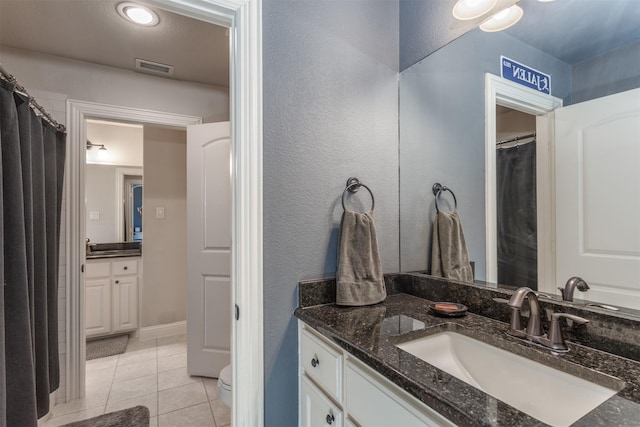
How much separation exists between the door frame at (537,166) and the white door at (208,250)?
183 cm

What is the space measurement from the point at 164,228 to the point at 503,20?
3205mm

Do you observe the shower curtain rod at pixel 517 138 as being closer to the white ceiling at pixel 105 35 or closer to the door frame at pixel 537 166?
the door frame at pixel 537 166

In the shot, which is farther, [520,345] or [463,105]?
Answer: [463,105]

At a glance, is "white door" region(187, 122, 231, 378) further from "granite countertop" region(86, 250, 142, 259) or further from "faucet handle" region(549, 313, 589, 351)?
"faucet handle" region(549, 313, 589, 351)

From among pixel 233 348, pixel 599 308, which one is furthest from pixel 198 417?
pixel 599 308

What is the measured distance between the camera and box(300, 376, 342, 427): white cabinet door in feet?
3.03

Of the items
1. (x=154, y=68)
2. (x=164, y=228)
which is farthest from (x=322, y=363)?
(x=164, y=228)

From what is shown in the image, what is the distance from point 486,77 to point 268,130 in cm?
90

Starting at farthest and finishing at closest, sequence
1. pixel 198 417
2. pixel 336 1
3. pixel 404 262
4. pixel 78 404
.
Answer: pixel 78 404
pixel 198 417
pixel 404 262
pixel 336 1

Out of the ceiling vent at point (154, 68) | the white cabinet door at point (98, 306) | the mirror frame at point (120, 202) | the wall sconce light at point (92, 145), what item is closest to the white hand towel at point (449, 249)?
the ceiling vent at point (154, 68)

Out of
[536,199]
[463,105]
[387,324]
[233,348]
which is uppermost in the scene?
[463,105]

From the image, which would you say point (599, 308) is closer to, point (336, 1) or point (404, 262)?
point (404, 262)

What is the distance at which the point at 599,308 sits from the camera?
2.73ft

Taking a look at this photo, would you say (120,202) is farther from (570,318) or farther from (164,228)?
(570,318)
